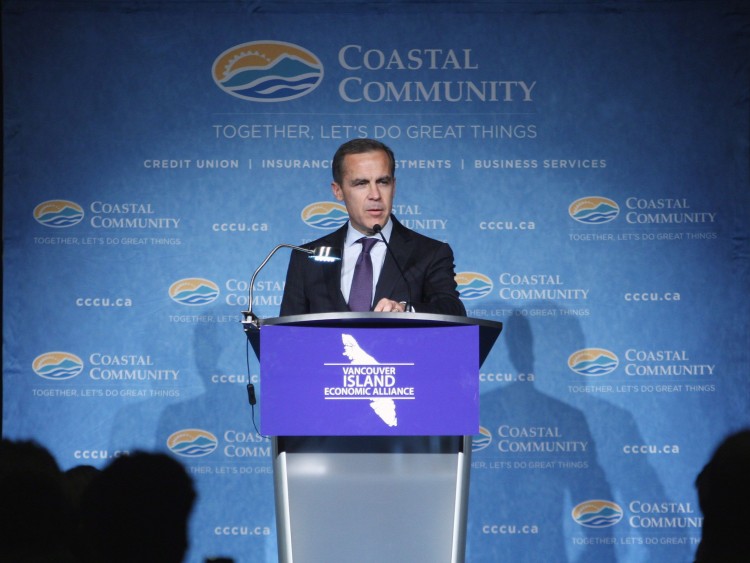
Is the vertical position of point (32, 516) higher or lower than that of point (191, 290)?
lower

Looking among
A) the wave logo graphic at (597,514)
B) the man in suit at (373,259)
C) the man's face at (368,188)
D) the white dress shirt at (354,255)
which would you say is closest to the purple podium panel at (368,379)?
the man in suit at (373,259)

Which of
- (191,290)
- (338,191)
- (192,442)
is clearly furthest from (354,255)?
(192,442)

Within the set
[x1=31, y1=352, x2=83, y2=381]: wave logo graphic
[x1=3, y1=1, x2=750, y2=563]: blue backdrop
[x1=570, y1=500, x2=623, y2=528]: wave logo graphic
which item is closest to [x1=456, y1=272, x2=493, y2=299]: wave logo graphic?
[x1=3, y1=1, x2=750, y2=563]: blue backdrop

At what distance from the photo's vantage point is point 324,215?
209 inches

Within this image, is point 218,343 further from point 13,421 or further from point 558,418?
point 558,418

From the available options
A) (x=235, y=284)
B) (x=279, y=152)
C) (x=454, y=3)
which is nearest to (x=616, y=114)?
(x=454, y=3)

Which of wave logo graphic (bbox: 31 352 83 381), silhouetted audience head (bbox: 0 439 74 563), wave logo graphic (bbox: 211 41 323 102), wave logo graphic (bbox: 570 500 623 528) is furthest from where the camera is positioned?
wave logo graphic (bbox: 211 41 323 102)

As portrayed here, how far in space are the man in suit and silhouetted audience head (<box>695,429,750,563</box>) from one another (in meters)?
2.02

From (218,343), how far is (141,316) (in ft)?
1.55

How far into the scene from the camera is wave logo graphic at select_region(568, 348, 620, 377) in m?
5.21

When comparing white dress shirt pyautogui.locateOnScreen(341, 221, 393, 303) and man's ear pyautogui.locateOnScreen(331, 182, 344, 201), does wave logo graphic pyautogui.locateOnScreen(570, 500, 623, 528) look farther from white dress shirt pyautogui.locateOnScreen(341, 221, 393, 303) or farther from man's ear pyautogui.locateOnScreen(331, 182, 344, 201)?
man's ear pyautogui.locateOnScreen(331, 182, 344, 201)

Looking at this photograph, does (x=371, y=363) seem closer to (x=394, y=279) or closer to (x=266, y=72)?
(x=394, y=279)

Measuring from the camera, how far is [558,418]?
5.20 metres

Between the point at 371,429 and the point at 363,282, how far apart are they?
97cm
